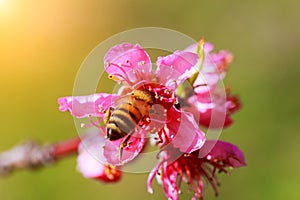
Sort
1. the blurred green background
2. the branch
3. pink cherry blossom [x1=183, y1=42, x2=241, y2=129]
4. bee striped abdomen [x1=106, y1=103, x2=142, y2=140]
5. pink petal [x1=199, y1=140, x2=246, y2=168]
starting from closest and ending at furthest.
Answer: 1. bee striped abdomen [x1=106, y1=103, x2=142, y2=140]
2. pink petal [x1=199, y1=140, x2=246, y2=168]
3. pink cherry blossom [x1=183, y1=42, x2=241, y2=129]
4. the branch
5. the blurred green background

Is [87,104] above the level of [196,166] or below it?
above

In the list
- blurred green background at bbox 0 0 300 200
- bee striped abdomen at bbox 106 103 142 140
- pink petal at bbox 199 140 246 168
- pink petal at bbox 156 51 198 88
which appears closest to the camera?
bee striped abdomen at bbox 106 103 142 140

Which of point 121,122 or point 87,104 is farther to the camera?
point 87,104

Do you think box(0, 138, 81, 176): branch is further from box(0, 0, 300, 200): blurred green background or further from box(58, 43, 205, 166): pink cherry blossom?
box(0, 0, 300, 200): blurred green background

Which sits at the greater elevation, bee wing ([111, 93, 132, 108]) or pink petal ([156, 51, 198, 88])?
pink petal ([156, 51, 198, 88])

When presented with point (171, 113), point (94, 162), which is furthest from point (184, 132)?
point (94, 162)

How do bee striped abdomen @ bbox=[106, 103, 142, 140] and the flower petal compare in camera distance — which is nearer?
bee striped abdomen @ bbox=[106, 103, 142, 140]

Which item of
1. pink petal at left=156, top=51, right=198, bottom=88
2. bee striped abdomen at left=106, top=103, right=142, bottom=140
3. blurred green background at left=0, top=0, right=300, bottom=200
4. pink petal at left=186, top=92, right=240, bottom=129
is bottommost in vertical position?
blurred green background at left=0, top=0, right=300, bottom=200

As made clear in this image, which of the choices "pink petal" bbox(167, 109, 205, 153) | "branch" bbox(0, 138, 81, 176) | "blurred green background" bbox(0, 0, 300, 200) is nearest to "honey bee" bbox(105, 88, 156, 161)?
"pink petal" bbox(167, 109, 205, 153)

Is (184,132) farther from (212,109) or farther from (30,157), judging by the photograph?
(30,157)
